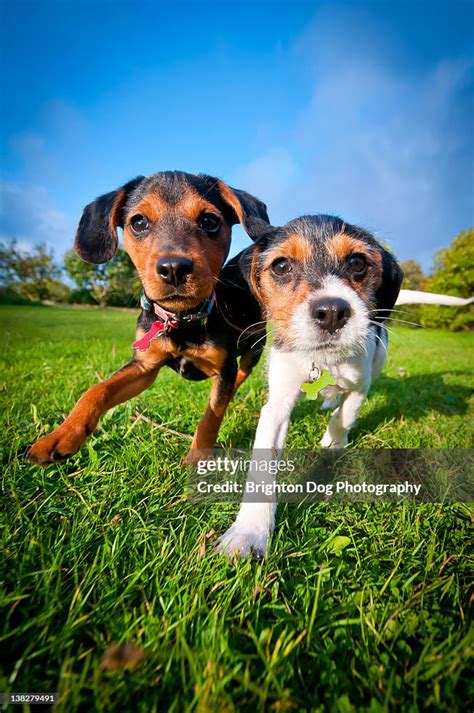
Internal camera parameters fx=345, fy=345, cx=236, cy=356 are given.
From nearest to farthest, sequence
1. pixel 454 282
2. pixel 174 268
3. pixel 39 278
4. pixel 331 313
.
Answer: pixel 331 313
pixel 174 268
pixel 454 282
pixel 39 278

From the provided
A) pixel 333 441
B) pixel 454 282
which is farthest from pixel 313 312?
pixel 454 282

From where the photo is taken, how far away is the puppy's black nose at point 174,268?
250 centimetres

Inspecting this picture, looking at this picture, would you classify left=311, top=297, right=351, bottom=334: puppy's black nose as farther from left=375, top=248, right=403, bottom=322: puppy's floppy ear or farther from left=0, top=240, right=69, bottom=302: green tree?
left=0, top=240, right=69, bottom=302: green tree

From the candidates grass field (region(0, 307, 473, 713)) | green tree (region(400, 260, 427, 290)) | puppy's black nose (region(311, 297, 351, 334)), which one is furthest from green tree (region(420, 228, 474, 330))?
grass field (region(0, 307, 473, 713))

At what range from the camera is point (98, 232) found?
319 centimetres

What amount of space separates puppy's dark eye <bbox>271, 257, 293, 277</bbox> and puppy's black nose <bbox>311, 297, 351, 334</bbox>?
70 cm

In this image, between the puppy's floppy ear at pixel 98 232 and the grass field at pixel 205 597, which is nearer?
the grass field at pixel 205 597

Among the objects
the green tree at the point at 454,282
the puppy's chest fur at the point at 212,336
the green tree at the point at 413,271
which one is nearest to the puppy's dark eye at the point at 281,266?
the puppy's chest fur at the point at 212,336

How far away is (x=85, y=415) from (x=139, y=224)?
1.81 metres

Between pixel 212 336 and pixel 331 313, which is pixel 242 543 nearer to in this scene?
pixel 331 313

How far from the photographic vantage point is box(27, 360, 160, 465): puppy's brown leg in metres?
2.06

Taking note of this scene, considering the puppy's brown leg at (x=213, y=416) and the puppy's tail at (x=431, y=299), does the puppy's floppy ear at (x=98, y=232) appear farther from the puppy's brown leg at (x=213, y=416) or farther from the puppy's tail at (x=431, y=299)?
the puppy's tail at (x=431, y=299)

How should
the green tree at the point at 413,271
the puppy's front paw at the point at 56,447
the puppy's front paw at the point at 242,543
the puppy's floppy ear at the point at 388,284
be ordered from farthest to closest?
1. the green tree at the point at 413,271
2. the puppy's floppy ear at the point at 388,284
3. the puppy's front paw at the point at 56,447
4. the puppy's front paw at the point at 242,543

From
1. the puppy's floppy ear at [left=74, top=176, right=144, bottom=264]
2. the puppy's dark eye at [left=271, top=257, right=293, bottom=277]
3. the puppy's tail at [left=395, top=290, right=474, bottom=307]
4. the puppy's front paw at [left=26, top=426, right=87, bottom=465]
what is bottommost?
the puppy's front paw at [left=26, top=426, right=87, bottom=465]
